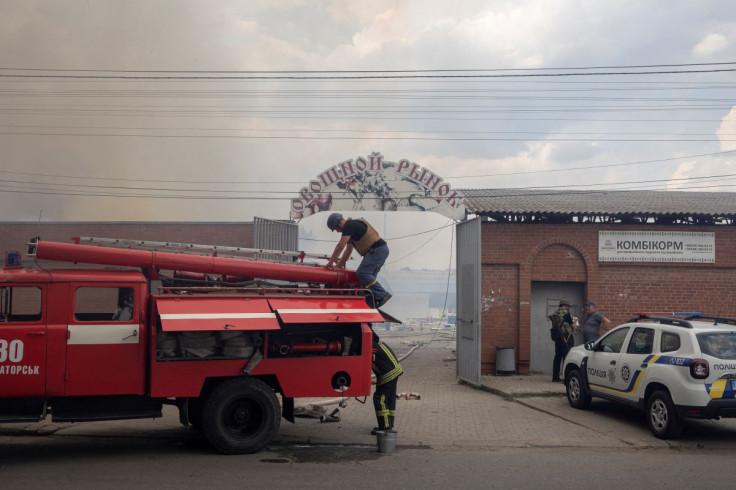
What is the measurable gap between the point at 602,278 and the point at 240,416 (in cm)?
1090

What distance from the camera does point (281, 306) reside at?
8461mm

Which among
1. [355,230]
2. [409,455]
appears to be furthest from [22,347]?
[409,455]

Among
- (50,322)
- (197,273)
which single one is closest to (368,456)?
(197,273)

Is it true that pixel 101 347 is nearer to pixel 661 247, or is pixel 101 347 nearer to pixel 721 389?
pixel 721 389

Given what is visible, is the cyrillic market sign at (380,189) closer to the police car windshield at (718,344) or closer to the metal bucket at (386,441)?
the police car windshield at (718,344)

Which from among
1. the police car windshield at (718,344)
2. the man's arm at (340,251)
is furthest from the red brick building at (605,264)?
the man's arm at (340,251)

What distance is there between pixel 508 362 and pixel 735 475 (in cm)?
858

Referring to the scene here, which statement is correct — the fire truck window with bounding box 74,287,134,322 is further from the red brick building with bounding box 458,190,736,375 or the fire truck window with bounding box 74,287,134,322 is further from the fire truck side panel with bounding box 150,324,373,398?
the red brick building with bounding box 458,190,736,375

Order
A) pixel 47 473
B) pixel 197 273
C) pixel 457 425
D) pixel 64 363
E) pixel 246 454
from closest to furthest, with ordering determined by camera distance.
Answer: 1. pixel 47 473
2. pixel 64 363
3. pixel 246 454
4. pixel 197 273
5. pixel 457 425

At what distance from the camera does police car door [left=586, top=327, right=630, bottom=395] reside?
35.4 ft

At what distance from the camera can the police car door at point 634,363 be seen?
33.1 ft

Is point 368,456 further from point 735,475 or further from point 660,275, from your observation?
point 660,275

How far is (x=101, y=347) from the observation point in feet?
26.1

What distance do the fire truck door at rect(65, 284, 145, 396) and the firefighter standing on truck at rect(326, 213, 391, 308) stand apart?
2.62m
